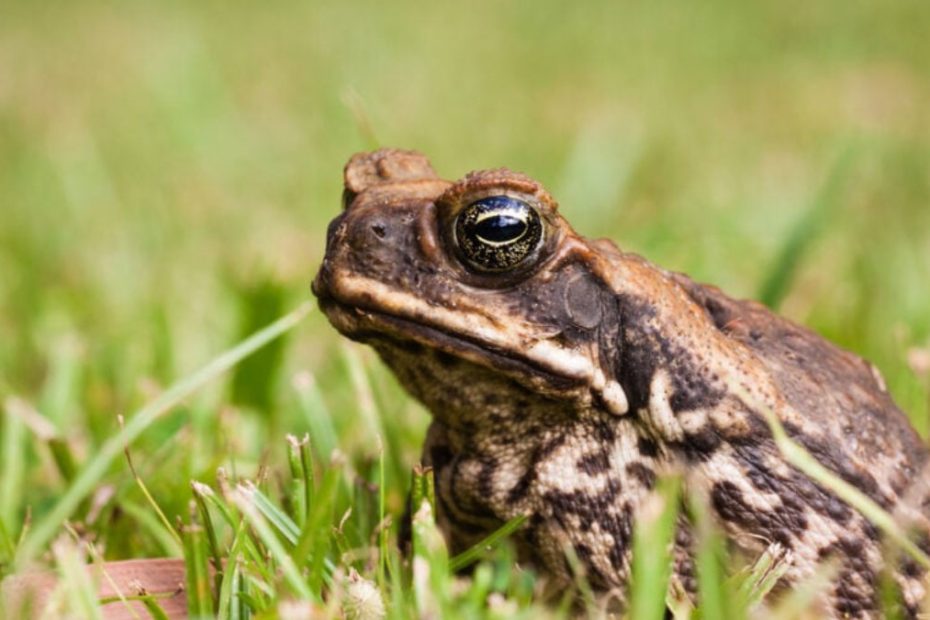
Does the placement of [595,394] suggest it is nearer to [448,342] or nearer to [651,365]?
[651,365]

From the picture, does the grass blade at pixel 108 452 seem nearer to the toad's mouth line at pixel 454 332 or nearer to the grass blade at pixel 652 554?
the toad's mouth line at pixel 454 332

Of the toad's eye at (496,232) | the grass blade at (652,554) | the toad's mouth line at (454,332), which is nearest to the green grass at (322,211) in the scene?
the grass blade at (652,554)

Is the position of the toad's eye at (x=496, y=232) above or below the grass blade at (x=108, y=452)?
above

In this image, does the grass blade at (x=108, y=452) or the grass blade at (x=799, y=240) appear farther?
the grass blade at (x=799, y=240)

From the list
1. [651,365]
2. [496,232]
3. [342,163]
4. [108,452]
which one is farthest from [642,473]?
[342,163]

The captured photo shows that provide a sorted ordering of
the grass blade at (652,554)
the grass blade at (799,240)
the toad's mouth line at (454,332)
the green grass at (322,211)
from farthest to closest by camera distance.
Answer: the grass blade at (799,240)
the green grass at (322,211)
the toad's mouth line at (454,332)
the grass blade at (652,554)

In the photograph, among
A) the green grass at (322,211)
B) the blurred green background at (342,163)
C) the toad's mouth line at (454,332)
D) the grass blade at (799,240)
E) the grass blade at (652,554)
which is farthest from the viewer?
the grass blade at (799,240)

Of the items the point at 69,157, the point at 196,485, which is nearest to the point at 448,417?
the point at 196,485
